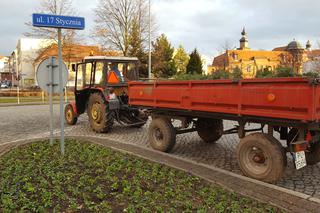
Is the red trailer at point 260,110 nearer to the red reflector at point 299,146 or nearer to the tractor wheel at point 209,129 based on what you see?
the red reflector at point 299,146

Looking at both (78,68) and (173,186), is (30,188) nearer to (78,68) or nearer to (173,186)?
(173,186)

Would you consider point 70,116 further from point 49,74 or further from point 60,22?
point 60,22

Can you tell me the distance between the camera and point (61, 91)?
247 inches

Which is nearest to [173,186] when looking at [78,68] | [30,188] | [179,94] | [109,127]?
[30,188]

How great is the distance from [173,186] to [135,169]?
89 cm

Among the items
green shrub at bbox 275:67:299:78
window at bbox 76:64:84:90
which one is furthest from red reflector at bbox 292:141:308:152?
window at bbox 76:64:84:90

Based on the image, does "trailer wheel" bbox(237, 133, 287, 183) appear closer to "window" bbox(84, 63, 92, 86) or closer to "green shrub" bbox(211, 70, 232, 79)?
"green shrub" bbox(211, 70, 232, 79)

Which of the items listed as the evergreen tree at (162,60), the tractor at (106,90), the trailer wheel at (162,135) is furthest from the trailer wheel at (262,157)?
the evergreen tree at (162,60)

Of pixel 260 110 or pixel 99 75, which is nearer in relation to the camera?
pixel 260 110

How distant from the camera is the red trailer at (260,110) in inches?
172

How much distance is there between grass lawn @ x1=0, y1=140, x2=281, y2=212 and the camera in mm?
3645

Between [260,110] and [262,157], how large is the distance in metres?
0.76

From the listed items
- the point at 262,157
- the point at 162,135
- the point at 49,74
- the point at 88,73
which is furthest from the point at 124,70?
the point at 262,157

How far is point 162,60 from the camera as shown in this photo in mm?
40625
